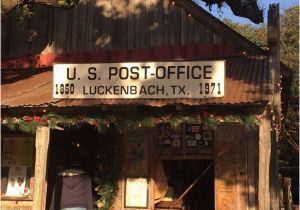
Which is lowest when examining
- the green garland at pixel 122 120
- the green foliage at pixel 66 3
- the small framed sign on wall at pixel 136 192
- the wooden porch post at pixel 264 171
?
the small framed sign on wall at pixel 136 192

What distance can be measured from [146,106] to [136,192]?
2.85 m

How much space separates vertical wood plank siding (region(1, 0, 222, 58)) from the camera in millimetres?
11625

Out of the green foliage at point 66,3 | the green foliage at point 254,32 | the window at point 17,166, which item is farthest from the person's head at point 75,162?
the green foliage at point 254,32

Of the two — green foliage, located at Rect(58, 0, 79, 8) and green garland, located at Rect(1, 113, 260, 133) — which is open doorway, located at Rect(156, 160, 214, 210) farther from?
green foliage, located at Rect(58, 0, 79, 8)

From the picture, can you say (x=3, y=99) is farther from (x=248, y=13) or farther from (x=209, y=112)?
(x=248, y=13)

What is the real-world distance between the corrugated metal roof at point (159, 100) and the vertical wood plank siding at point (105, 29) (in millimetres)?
802

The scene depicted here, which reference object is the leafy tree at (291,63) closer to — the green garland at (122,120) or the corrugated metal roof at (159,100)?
the corrugated metal roof at (159,100)

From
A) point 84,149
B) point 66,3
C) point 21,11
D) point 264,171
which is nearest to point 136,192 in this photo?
point 84,149

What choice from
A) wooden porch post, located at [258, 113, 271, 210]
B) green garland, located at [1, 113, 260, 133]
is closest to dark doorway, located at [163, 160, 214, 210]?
green garland, located at [1, 113, 260, 133]

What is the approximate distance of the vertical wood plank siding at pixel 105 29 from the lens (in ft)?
38.1

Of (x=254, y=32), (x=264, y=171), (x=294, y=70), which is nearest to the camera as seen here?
(x=264, y=171)

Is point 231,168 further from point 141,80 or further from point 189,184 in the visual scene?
point 141,80

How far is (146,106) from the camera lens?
858 cm

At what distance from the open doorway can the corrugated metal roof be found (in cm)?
257
